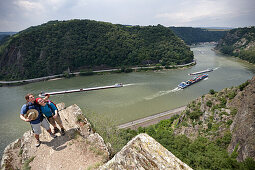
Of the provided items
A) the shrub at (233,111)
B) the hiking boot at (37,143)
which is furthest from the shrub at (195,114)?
the hiking boot at (37,143)

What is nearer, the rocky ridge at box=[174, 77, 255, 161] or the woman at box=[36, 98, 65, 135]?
the woman at box=[36, 98, 65, 135]

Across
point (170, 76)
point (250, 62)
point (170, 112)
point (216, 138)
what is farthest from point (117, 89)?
point (250, 62)

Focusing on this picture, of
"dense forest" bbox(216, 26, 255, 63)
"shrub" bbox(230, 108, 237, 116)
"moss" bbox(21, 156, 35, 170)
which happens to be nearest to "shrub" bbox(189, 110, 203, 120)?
"shrub" bbox(230, 108, 237, 116)

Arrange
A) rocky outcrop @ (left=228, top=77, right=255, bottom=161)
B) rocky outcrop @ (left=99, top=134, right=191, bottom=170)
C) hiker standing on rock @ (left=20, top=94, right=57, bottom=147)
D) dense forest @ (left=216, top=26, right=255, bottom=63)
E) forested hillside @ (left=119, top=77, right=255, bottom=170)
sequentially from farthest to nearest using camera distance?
dense forest @ (left=216, top=26, right=255, bottom=63)
forested hillside @ (left=119, top=77, right=255, bottom=170)
rocky outcrop @ (left=228, top=77, right=255, bottom=161)
hiker standing on rock @ (left=20, top=94, right=57, bottom=147)
rocky outcrop @ (left=99, top=134, right=191, bottom=170)

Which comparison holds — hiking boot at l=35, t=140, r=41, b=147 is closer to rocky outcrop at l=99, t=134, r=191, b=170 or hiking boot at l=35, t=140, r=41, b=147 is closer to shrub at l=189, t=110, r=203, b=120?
rocky outcrop at l=99, t=134, r=191, b=170

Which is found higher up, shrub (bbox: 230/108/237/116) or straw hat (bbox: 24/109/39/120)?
straw hat (bbox: 24/109/39/120)

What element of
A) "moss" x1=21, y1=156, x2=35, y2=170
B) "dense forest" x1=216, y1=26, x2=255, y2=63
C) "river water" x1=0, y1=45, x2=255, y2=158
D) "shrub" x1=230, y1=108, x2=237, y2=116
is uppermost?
"dense forest" x1=216, y1=26, x2=255, y2=63

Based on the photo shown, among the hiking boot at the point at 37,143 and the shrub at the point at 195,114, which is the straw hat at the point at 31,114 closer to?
the hiking boot at the point at 37,143
